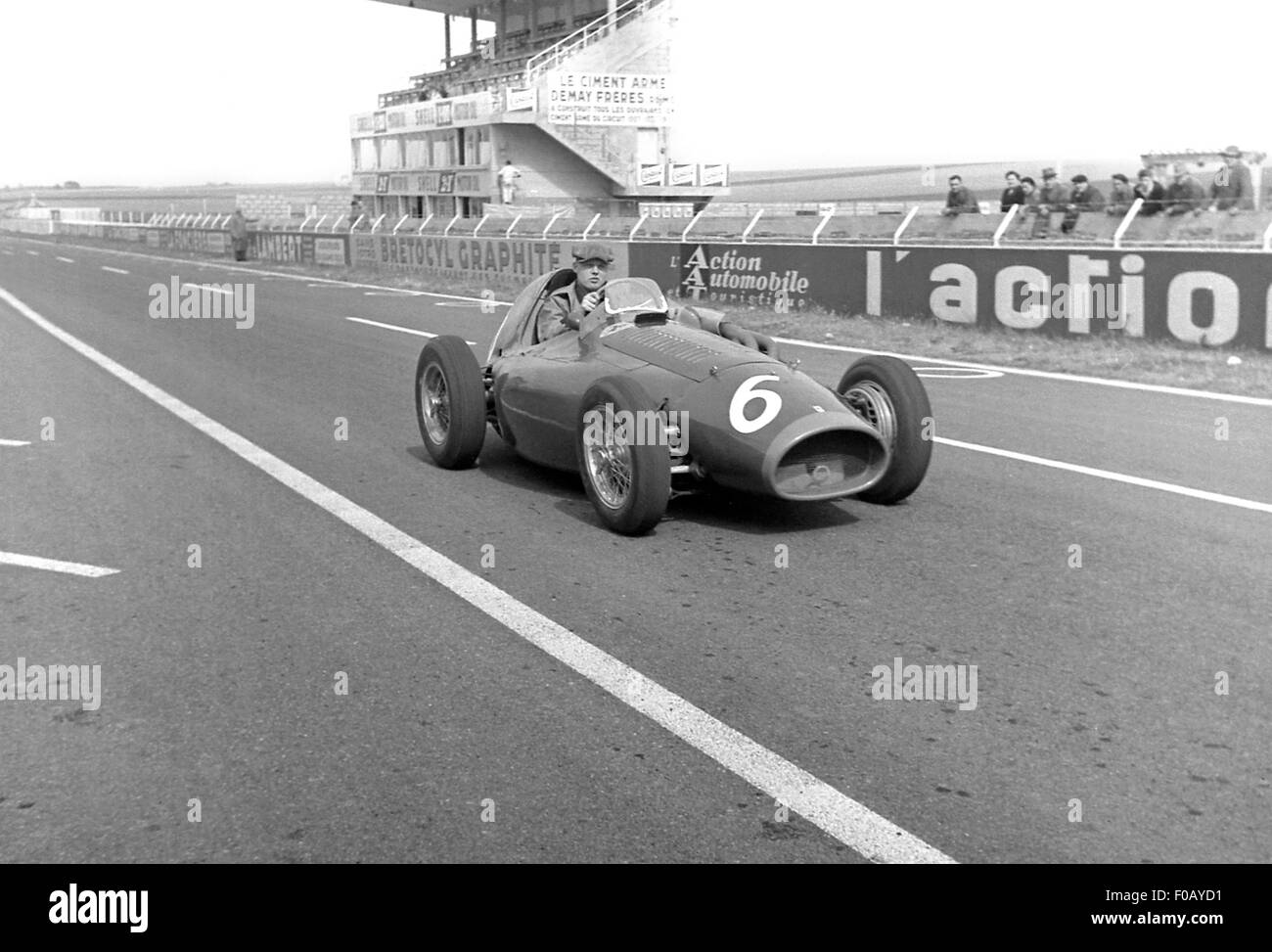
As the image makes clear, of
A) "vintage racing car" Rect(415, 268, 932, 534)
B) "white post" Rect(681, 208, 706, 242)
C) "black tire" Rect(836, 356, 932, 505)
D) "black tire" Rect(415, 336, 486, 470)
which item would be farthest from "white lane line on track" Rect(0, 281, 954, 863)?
"white post" Rect(681, 208, 706, 242)

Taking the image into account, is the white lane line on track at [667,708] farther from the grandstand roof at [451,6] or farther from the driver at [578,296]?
the grandstand roof at [451,6]

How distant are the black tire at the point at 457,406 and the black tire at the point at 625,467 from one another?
136 centimetres

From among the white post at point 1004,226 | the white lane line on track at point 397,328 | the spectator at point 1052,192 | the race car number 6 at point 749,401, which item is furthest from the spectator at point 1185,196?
the race car number 6 at point 749,401

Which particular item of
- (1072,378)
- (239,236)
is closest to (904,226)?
(1072,378)

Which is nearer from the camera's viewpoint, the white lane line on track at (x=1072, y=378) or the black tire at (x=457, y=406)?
the black tire at (x=457, y=406)

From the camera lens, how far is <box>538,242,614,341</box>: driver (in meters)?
8.18

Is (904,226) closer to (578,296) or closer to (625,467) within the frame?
(578,296)

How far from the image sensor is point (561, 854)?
11.6 feet

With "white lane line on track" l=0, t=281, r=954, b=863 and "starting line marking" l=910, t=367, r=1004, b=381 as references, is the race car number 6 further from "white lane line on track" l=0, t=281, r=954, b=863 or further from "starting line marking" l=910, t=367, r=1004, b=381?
"starting line marking" l=910, t=367, r=1004, b=381

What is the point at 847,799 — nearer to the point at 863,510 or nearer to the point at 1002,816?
the point at 1002,816

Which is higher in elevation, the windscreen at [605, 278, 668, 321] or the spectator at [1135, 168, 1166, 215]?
the spectator at [1135, 168, 1166, 215]

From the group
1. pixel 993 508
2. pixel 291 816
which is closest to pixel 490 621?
pixel 291 816

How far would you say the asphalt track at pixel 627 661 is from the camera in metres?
3.70

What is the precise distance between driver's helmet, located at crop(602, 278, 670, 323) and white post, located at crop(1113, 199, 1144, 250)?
29.7 feet
